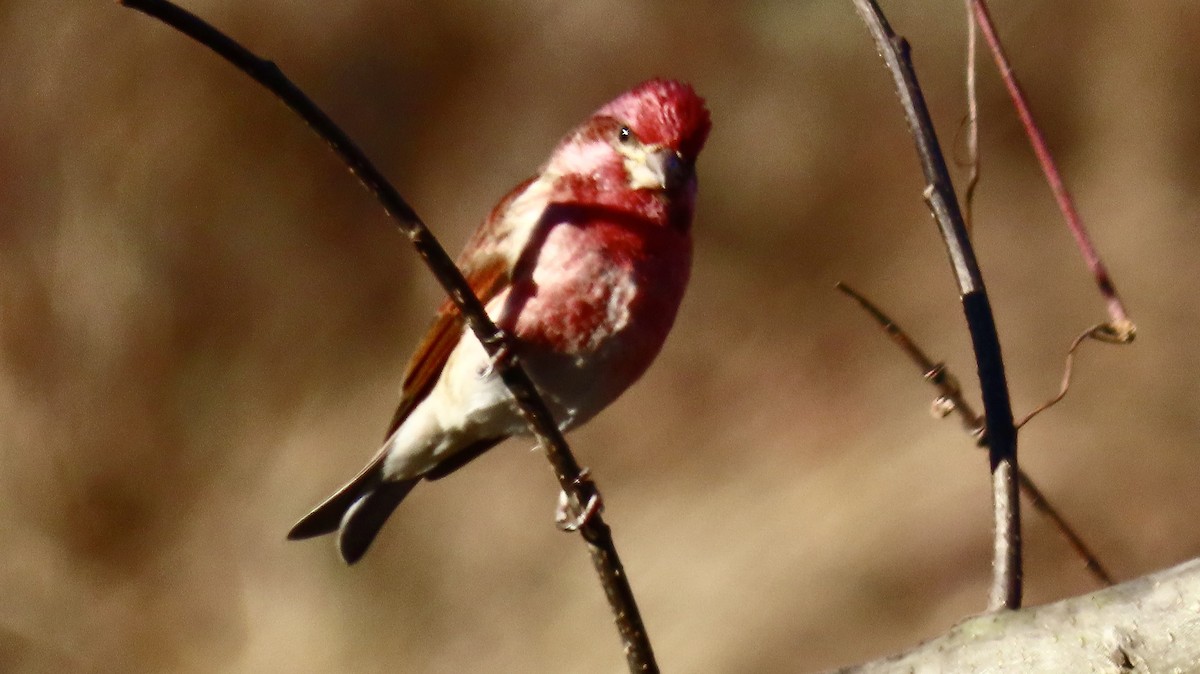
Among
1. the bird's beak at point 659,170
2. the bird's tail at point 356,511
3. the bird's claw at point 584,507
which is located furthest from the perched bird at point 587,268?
the bird's tail at point 356,511

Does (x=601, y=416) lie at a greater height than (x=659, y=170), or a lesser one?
lesser

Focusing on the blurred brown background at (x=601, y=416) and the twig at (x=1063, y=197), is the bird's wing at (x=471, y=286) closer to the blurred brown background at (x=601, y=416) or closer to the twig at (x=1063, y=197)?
the twig at (x=1063, y=197)

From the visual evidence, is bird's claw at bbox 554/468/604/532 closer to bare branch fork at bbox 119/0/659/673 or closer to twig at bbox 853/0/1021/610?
bare branch fork at bbox 119/0/659/673

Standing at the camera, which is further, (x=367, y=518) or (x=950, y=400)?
(x=367, y=518)

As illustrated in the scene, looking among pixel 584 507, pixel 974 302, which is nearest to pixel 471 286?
pixel 584 507

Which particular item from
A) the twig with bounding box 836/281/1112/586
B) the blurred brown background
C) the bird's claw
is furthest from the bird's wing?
the blurred brown background

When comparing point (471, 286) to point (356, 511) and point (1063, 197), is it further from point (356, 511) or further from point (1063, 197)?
point (1063, 197)

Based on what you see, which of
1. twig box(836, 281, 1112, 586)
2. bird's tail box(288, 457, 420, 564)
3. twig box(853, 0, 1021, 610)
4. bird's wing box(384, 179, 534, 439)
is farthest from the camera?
bird's tail box(288, 457, 420, 564)

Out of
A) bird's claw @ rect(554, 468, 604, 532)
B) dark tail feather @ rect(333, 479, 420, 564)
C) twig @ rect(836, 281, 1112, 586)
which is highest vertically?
dark tail feather @ rect(333, 479, 420, 564)
